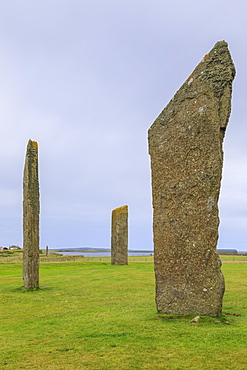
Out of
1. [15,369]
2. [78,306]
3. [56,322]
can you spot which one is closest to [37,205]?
[78,306]

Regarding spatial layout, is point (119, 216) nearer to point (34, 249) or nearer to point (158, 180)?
point (34, 249)

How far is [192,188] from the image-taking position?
26.9 ft

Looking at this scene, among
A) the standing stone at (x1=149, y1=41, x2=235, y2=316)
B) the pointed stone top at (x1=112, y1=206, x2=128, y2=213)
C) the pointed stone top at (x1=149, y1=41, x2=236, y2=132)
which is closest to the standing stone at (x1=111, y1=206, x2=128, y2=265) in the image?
the pointed stone top at (x1=112, y1=206, x2=128, y2=213)

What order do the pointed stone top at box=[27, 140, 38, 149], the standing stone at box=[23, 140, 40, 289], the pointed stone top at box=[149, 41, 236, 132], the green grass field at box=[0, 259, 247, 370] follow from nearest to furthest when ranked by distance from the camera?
the green grass field at box=[0, 259, 247, 370], the pointed stone top at box=[149, 41, 236, 132], the standing stone at box=[23, 140, 40, 289], the pointed stone top at box=[27, 140, 38, 149]

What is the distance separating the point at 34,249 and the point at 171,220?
25.7ft

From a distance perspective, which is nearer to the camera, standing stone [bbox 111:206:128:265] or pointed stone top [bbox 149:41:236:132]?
pointed stone top [bbox 149:41:236:132]

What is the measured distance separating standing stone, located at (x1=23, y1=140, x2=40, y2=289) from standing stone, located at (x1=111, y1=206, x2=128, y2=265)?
13108 millimetres

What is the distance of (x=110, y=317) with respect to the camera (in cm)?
845

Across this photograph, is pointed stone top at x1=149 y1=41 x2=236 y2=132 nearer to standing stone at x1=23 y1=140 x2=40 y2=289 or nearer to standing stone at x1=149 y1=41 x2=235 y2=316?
standing stone at x1=149 y1=41 x2=235 y2=316

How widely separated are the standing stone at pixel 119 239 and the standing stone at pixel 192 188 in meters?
19.0

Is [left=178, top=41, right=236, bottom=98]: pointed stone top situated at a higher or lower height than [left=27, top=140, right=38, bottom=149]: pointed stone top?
higher

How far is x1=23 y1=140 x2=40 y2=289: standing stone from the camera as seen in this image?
1447 cm

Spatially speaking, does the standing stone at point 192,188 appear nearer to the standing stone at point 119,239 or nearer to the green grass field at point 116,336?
the green grass field at point 116,336

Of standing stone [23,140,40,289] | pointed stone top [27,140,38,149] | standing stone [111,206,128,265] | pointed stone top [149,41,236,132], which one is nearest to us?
pointed stone top [149,41,236,132]
